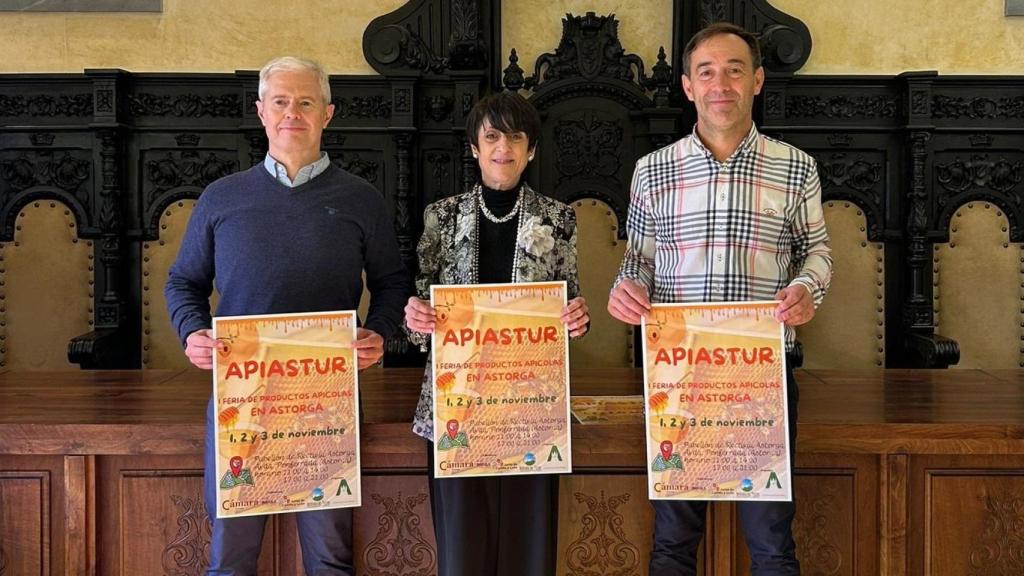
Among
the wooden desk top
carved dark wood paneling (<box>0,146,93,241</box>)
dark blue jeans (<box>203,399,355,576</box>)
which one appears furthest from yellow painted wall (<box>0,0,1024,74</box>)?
Answer: dark blue jeans (<box>203,399,355,576</box>)

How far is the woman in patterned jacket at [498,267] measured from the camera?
1.84 metres

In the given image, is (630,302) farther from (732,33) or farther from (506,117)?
(732,33)

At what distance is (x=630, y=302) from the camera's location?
1.84m

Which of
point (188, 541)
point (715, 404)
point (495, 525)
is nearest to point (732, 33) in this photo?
point (715, 404)

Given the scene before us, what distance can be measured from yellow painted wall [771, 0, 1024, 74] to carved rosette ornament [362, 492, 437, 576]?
261cm

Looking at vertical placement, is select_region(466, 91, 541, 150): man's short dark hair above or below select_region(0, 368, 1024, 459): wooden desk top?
above

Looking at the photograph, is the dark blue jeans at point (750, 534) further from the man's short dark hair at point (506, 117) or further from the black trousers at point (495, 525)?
the man's short dark hair at point (506, 117)

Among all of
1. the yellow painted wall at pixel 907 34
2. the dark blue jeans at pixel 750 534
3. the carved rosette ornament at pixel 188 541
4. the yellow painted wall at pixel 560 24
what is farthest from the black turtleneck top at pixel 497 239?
the yellow painted wall at pixel 907 34

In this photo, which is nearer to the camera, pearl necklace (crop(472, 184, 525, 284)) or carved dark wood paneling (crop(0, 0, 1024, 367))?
pearl necklace (crop(472, 184, 525, 284))

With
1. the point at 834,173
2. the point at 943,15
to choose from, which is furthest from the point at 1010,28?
the point at 834,173

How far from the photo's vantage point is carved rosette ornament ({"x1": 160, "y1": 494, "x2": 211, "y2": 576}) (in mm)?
2258

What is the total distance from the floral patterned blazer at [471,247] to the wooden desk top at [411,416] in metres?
0.45

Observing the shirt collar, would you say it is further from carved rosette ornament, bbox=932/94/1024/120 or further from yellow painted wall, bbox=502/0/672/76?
carved rosette ornament, bbox=932/94/1024/120

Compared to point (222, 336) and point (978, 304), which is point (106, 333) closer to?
point (222, 336)
